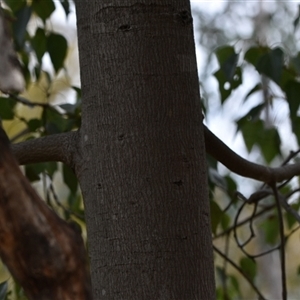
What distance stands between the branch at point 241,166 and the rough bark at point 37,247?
0.27m

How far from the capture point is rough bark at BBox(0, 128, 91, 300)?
1.61 ft

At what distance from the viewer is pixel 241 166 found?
849 millimetres

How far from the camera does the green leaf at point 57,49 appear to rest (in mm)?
1260

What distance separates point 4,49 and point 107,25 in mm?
135

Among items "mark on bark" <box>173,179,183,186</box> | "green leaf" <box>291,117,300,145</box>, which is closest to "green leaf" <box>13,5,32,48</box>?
"green leaf" <box>291,117,300,145</box>

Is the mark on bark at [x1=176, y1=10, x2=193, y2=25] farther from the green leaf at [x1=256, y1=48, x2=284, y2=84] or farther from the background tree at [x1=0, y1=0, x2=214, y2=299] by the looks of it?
the green leaf at [x1=256, y1=48, x2=284, y2=84]

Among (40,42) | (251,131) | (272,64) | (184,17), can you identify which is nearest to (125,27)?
(184,17)

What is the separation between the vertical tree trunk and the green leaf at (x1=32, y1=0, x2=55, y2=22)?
56cm

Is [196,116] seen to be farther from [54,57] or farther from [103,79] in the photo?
[54,57]

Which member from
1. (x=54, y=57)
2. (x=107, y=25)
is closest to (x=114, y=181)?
(x=107, y=25)

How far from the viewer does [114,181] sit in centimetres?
65

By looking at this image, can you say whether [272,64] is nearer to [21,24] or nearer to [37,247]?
[21,24]

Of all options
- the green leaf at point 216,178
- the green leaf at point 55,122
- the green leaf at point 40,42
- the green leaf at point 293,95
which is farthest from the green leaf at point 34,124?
the green leaf at point 293,95

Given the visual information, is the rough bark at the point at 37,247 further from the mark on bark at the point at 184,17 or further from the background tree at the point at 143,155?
the mark on bark at the point at 184,17
